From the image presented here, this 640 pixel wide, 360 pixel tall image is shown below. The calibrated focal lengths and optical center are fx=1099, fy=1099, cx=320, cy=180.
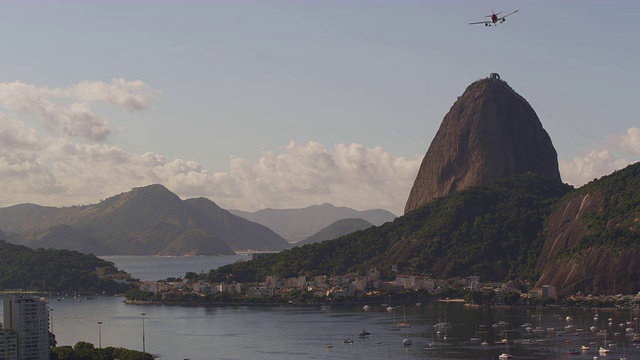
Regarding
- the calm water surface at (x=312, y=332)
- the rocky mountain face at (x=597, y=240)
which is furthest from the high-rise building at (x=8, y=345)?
the rocky mountain face at (x=597, y=240)

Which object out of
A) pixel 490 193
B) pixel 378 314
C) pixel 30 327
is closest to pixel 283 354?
pixel 30 327

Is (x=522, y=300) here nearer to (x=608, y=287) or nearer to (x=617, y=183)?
(x=608, y=287)

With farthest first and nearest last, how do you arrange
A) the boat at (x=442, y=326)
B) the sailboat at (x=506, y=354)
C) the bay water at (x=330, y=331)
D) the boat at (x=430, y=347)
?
the boat at (x=442, y=326) < the boat at (x=430, y=347) < the bay water at (x=330, y=331) < the sailboat at (x=506, y=354)

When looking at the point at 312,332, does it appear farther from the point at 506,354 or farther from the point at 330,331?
the point at 506,354

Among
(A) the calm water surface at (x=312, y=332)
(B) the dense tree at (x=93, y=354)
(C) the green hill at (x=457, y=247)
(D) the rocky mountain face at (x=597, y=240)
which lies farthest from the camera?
(C) the green hill at (x=457, y=247)

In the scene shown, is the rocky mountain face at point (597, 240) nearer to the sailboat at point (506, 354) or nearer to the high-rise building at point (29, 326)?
the sailboat at point (506, 354)

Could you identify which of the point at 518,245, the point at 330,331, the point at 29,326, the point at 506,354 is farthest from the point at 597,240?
the point at 29,326

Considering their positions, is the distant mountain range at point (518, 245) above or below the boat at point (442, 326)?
above
